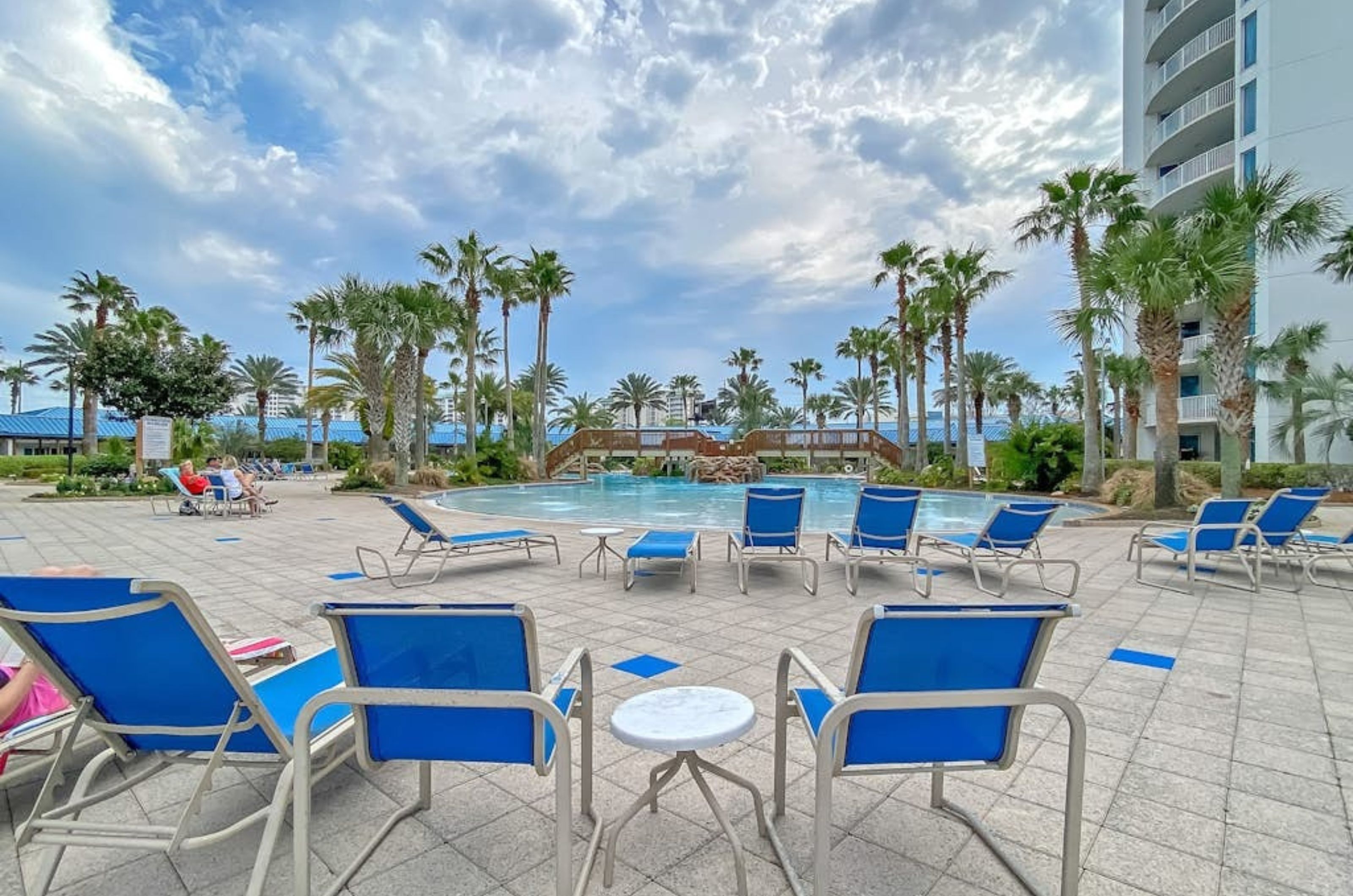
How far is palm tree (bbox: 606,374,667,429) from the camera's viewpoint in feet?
166

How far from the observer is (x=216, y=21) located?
9.73m

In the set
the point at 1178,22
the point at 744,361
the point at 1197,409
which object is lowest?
the point at 1197,409

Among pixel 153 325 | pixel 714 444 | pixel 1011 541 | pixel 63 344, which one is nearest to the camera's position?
pixel 1011 541

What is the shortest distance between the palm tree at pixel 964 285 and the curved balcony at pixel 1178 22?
12.9 m

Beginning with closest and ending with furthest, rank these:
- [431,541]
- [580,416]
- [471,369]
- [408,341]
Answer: [431,541], [408,341], [471,369], [580,416]

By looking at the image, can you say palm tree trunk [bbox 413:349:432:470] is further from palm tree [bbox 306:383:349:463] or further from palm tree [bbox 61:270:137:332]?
palm tree [bbox 61:270:137:332]

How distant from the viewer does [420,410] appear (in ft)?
70.8

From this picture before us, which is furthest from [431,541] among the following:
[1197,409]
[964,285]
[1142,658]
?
[1197,409]

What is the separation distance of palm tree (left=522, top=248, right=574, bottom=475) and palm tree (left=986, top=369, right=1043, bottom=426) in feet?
90.2

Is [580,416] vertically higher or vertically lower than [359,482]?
higher

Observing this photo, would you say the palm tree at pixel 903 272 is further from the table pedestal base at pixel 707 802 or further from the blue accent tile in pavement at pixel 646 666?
the table pedestal base at pixel 707 802

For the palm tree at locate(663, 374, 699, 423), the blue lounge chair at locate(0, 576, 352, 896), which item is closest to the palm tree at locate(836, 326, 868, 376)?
the palm tree at locate(663, 374, 699, 423)

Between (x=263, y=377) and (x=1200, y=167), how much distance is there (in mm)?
51173

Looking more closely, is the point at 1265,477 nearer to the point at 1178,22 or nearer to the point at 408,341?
the point at 1178,22
